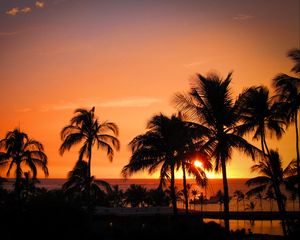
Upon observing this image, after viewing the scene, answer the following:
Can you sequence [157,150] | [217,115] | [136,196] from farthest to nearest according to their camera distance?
1. [136,196]
2. [157,150]
3. [217,115]

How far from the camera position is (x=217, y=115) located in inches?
779

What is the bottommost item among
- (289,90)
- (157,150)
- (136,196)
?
(136,196)

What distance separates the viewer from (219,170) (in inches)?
798

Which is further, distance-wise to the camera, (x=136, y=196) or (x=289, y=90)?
(x=136, y=196)

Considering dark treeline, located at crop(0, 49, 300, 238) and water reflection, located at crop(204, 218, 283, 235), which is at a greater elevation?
dark treeline, located at crop(0, 49, 300, 238)

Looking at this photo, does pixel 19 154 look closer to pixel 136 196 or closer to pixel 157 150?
pixel 157 150

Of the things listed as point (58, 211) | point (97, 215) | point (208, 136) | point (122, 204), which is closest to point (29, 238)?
point (58, 211)

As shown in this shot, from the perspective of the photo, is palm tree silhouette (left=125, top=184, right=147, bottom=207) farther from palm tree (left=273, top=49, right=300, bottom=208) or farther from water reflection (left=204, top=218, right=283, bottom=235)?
palm tree (left=273, top=49, right=300, bottom=208)

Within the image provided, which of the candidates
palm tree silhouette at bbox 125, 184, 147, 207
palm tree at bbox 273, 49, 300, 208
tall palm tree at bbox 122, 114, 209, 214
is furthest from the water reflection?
palm tree at bbox 273, 49, 300, 208

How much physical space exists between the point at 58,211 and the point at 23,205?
2823mm

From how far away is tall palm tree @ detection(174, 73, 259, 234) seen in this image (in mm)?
19641

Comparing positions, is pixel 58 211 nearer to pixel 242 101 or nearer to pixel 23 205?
pixel 23 205

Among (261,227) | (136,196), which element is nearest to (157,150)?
(136,196)

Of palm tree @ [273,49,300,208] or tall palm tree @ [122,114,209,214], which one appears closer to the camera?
palm tree @ [273,49,300,208]
